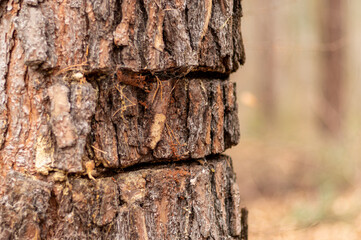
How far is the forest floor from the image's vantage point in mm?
3754

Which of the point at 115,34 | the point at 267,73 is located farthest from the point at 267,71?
the point at 115,34

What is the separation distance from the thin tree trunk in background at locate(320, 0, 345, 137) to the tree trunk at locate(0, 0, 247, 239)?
5.71m

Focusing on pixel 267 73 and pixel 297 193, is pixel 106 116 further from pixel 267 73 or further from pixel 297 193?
pixel 267 73

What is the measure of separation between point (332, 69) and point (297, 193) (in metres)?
2.86

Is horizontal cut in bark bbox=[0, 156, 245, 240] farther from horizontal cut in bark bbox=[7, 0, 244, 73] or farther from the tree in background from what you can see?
the tree in background

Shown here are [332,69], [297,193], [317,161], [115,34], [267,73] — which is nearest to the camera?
[115,34]

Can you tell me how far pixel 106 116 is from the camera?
1.26 metres

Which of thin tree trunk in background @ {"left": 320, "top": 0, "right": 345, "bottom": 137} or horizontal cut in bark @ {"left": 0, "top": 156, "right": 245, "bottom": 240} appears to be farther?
thin tree trunk in background @ {"left": 320, "top": 0, "right": 345, "bottom": 137}

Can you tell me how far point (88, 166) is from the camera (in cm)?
125

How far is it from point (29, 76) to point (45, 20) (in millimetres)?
193

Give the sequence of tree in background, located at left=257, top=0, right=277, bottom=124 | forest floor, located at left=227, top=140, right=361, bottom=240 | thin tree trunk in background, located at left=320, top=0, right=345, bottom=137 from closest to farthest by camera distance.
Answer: forest floor, located at left=227, top=140, right=361, bottom=240 < thin tree trunk in background, located at left=320, top=0, right=345, bottom=137 < tree in background, located at left=257, top=0, right=277, bottom=124

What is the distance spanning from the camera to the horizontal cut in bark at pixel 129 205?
1.18 metres

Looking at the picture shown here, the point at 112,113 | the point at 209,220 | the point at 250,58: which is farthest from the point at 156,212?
the point at 250,58

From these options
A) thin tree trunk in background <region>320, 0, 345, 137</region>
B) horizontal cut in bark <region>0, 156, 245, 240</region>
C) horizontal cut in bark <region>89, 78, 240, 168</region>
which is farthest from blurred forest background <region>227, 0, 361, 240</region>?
horizontal cut in bark <region>89, 78, 240, 168</region>
